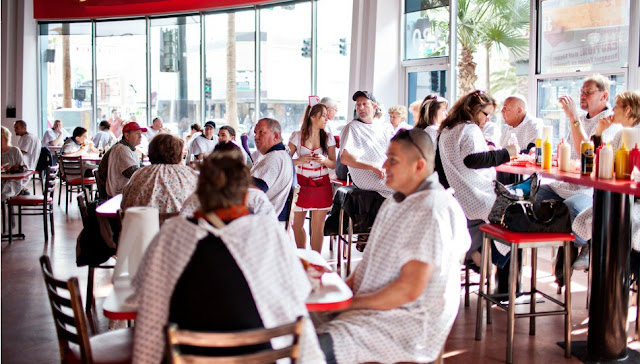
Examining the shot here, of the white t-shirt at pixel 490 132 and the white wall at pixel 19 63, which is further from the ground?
the white wall at pixel 19 63

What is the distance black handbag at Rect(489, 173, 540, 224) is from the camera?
13.3 feet

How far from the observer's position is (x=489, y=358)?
3953mm

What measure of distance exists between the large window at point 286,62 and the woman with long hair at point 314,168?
6910 mm

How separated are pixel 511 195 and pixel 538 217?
218 millimetres

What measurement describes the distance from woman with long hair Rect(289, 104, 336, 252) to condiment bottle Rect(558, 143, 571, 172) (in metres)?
2.28

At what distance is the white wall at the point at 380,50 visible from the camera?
10047mm

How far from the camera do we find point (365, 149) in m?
5.78

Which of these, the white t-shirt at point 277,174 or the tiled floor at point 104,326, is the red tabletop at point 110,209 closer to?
the tiled floor at point 104,326

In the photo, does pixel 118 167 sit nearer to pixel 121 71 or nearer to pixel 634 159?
pixel 634 159

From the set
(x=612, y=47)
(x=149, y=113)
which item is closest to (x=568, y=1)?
(x=612, y=47)

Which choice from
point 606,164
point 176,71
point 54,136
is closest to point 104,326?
point 606,164

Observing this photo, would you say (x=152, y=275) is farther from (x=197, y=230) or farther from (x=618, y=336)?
(x=618, y=336)

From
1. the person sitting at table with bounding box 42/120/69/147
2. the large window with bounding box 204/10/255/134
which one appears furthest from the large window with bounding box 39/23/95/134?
the large window with bounding box 204/10/255/134

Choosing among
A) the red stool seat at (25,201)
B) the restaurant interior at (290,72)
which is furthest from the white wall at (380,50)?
the red stool seat at (25,201)
